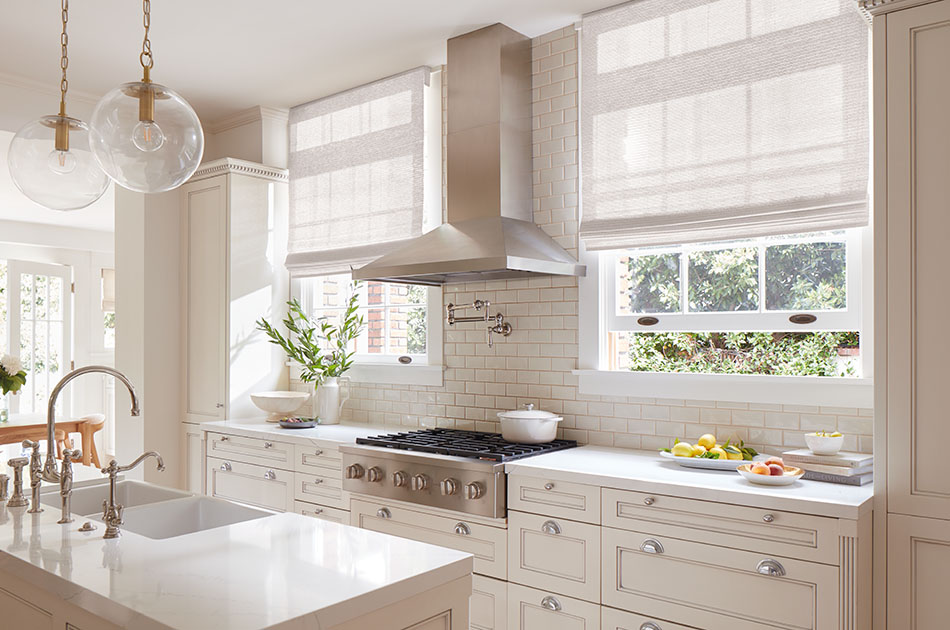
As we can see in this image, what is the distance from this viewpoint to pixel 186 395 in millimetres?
4957

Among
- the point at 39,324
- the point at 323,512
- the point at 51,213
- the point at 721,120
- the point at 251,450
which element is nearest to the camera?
the point at 721,120

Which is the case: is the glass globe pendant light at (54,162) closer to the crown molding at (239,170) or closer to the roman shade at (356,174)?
the roman shade at (356,174)

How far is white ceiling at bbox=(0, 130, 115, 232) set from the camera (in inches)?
276

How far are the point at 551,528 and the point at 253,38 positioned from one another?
2860 mm

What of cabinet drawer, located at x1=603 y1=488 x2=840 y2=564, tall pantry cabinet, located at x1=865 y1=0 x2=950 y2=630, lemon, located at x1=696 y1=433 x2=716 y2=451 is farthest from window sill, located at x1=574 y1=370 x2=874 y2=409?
cabinet drawer, located at x1=603 y1=488 x2=840 y2=564

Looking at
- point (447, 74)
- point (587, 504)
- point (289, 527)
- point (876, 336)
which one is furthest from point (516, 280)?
point (289, 527)

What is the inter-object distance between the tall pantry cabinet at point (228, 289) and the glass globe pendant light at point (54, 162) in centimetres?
264

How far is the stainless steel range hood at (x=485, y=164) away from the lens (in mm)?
3457

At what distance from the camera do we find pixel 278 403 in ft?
14.5

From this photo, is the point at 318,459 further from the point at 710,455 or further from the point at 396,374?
the point at 710,455

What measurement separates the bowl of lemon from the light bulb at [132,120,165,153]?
82.9 inches

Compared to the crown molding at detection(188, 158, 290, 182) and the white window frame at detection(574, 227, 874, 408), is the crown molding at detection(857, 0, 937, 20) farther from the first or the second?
the crown molding at detection(188, 158, 290, 182)

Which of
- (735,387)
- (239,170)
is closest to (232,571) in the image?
(735,387)

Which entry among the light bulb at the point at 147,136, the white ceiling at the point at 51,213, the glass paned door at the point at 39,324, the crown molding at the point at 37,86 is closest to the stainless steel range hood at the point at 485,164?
the light bulb at the point at 147,136
